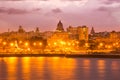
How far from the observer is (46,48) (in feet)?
506

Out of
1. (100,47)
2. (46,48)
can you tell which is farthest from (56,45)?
(100,47)

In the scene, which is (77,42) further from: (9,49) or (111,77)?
(111,77)

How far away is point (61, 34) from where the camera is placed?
168 metres

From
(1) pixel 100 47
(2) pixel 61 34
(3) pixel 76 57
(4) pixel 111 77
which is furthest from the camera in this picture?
(2) pixel 61 34

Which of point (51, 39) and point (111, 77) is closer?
point (111, 77)

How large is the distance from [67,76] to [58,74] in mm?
3014

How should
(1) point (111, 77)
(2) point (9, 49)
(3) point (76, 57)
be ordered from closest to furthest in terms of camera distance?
(1) point (111, 77), (3) point (76, 57), (2) point (9, 49)

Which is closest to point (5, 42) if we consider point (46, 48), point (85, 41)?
point (46, 48)

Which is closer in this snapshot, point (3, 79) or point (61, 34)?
point (3, 79)

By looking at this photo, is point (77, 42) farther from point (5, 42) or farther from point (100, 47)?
point (5, 42)

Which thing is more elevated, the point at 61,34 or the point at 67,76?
the point at 61,34

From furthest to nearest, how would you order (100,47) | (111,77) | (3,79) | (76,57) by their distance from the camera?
1. (100,47)
2. (76,57)
3. (111,77)
4. (3,79)

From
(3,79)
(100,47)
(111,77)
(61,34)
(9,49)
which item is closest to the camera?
(3,79)

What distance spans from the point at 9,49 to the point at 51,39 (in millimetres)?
20383
